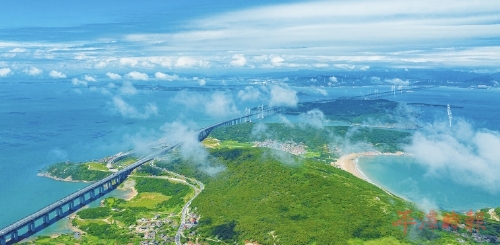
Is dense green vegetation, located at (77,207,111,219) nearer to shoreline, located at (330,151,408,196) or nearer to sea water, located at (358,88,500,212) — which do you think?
sea water, located at (358,88,500,212)

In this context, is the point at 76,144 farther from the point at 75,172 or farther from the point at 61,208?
the point at 61,208

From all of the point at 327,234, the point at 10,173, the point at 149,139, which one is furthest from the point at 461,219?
the point at 149,139

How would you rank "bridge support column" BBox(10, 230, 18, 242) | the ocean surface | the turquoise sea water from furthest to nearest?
the ocean surface, the turquoise sea water, "bridge support column" BBox(10, 230, 18, 242)

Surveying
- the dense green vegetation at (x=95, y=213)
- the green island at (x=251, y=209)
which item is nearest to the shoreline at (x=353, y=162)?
the green island at (x=251, y=209)

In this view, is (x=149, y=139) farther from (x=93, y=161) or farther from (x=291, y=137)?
(x=291, y=137)

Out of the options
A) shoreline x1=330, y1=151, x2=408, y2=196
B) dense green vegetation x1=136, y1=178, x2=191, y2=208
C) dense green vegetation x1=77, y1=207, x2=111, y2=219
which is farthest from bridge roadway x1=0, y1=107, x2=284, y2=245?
shoreline x1=330, y1=151, x2=408, y2=196

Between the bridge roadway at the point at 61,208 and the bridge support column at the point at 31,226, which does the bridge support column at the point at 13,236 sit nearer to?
the bridge roadway at the point at 61,208
